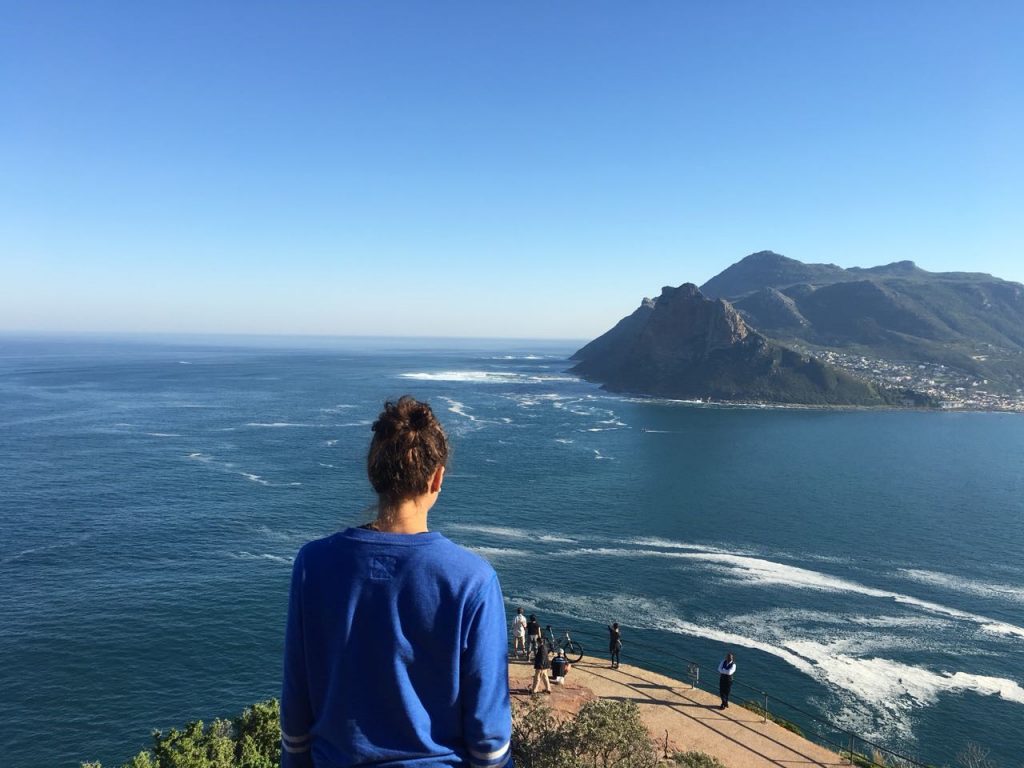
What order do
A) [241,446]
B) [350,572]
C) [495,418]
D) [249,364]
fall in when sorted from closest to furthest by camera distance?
[350,572] < [241,446] < [495,418] < [249,364]

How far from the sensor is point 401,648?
7.07 ft

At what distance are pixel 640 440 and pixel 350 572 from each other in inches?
3261

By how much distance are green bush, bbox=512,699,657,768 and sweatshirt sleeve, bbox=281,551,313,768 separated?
946cm

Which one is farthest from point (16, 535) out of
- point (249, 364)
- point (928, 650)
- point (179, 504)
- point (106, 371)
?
point (249, 364)

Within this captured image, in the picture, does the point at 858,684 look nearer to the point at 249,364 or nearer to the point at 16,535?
the point at 16,535

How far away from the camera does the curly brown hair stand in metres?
2.40

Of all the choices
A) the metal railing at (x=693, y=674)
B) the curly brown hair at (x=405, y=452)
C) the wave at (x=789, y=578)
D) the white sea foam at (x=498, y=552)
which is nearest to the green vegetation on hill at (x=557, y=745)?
the metal railing at (x=693, y=674)

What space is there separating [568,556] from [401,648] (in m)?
39.9

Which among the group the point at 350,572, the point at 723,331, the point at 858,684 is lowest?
the point at 858,684

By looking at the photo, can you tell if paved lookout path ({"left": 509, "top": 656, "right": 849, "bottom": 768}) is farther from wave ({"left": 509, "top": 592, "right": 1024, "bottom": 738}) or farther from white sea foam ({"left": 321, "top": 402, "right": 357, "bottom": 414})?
Answer: white sea foam ({"left": 321, "top": 402, "right": 357, "bottom": 414})

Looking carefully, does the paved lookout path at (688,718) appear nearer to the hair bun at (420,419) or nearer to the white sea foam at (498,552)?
the hair bun at (420,419)

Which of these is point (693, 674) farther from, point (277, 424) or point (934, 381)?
point (934, 381)

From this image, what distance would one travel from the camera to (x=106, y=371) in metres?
150

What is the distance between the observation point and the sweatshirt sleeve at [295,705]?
2.27m
